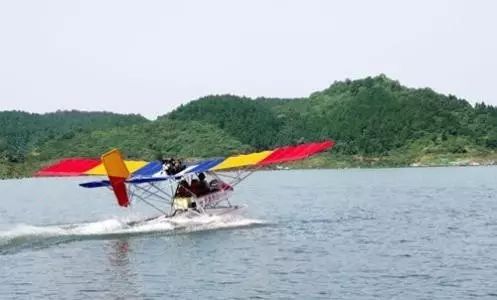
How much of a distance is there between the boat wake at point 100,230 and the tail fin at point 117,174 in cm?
137

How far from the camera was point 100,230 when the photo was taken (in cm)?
2872

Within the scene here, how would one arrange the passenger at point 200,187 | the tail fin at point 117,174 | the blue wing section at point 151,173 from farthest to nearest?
the passenger at point 200,187 → the blue wing section at point 151,173 → the tail fin at point 117,174

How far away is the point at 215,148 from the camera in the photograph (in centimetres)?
19975

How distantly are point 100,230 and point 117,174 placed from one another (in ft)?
8.82

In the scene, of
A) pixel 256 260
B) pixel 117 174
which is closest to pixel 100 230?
pixel 117 174

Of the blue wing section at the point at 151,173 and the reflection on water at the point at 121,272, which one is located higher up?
the blue wing section at the point at 151,173

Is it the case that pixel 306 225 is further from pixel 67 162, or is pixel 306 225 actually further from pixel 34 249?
pixel 34 249

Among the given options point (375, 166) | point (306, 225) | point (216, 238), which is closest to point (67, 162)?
point (216, 238)

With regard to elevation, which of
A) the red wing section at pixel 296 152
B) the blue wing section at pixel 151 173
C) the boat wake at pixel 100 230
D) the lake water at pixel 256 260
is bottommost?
the lake water at pixel 256 260

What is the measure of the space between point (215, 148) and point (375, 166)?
42.6m

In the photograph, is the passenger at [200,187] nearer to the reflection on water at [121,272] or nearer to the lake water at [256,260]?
the lake water at [256,260]

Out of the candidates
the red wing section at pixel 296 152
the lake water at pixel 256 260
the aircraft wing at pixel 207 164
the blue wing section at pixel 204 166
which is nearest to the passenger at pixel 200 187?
the aircraft wing at pixel 207 164

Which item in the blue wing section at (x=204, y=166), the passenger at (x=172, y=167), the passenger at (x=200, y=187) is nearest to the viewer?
the blue wing section at (x=204, y=166)

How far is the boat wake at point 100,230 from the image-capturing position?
2627 cm
